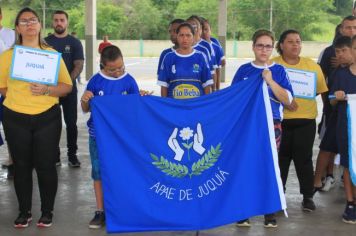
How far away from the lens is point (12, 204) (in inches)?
226

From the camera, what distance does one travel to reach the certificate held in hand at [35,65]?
187 inches

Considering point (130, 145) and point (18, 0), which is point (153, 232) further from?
point (18, 0)

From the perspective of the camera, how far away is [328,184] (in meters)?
6.56

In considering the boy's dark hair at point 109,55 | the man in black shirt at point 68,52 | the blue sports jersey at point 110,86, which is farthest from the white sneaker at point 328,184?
the man in black shirt at point 68,52

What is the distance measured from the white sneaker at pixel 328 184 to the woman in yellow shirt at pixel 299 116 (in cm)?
83

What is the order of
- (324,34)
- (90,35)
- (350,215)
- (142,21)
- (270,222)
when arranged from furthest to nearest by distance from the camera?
(142,21) → (324,34) → (90,35) → (350,215) → (270,222)

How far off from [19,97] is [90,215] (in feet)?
4.35

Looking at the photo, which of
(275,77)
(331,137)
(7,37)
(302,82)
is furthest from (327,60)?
(7,37)

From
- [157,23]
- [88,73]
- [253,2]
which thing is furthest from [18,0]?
[88,73]

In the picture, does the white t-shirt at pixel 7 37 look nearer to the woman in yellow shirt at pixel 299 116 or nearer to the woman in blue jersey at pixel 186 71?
the woman in blue jersey at pixel 186 71

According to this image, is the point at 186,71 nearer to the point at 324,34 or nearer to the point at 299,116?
the point at 299,116

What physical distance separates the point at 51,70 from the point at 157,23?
2278 inches

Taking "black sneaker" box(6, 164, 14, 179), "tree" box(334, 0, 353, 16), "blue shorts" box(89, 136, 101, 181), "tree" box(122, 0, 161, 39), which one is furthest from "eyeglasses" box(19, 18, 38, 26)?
"tree" box(334, 0, 353, 16)

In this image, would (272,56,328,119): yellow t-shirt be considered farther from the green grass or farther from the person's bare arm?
the green grass
